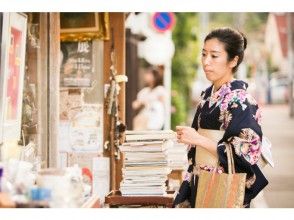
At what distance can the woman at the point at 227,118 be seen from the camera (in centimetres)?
478

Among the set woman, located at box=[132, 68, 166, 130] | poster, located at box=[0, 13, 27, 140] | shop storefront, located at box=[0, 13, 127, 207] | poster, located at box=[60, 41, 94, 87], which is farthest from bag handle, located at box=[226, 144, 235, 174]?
woman, located at box=[132, 68, 166, 130]

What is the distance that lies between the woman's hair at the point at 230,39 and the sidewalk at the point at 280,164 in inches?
197

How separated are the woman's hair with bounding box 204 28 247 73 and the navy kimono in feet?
0.72

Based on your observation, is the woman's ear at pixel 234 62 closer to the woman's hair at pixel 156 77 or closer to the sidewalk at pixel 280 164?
the sidewalk at pixel 280 164

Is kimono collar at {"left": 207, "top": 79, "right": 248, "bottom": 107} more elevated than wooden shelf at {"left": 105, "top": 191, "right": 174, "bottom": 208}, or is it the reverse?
kimono collar at {"left": 207, "top": 79, "right": 248, "bottom": 107}

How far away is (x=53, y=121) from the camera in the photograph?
5797mm

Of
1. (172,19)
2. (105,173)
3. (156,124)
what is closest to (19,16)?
(105,173)

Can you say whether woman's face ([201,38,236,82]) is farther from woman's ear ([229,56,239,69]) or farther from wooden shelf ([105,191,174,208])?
wooden shelf ([105,191,174,208])

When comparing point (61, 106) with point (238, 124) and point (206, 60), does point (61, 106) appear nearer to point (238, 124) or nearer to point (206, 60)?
point (206, 60)

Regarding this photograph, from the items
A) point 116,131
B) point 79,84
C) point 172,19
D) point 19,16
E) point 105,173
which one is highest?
point 172,19

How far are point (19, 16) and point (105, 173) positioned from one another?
2.30 meters

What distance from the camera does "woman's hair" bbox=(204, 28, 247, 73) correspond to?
16.1ft
